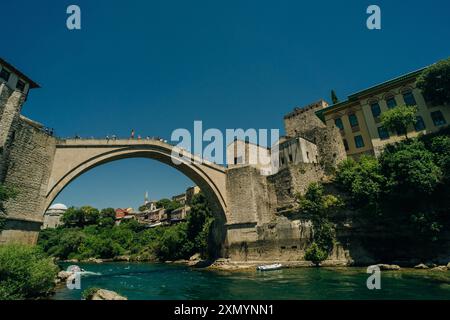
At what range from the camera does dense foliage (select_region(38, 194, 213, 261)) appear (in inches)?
1411

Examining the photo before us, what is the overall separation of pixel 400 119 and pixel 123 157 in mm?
22953

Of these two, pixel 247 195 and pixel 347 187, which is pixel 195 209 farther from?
pixel 347 187

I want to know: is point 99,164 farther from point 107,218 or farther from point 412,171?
point 107,218

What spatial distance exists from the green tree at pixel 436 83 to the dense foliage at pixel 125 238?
2545 centimetres

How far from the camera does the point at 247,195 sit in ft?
85.8

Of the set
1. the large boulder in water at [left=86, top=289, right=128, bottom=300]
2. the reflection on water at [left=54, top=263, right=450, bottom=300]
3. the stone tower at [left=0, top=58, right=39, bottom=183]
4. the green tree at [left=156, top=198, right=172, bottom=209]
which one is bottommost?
the reflection on water at [left=54, top=263, right=450, bottom=300]

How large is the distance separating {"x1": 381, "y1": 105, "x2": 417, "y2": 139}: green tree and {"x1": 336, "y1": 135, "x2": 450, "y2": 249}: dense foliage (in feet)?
5.42

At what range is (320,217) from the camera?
22.1 meters

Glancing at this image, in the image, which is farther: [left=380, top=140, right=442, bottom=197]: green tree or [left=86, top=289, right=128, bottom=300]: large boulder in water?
[left=380, top=140, right=442, bottom=197]: green tree

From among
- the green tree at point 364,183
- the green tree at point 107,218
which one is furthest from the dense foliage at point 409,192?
the green tree at point 107,218

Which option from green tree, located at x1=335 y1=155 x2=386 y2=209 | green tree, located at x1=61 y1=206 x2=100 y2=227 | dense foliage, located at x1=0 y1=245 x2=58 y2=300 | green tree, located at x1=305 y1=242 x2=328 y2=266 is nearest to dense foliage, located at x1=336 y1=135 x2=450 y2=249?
green tree, located at x1=335 y1=155 x2=386 y2=209

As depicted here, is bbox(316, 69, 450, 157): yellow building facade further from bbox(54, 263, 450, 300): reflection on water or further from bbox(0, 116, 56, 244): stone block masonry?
bbox(0, 116, 56, 244): stone block masonry

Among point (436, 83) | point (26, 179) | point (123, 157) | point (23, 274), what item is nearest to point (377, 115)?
point (436, 83)
